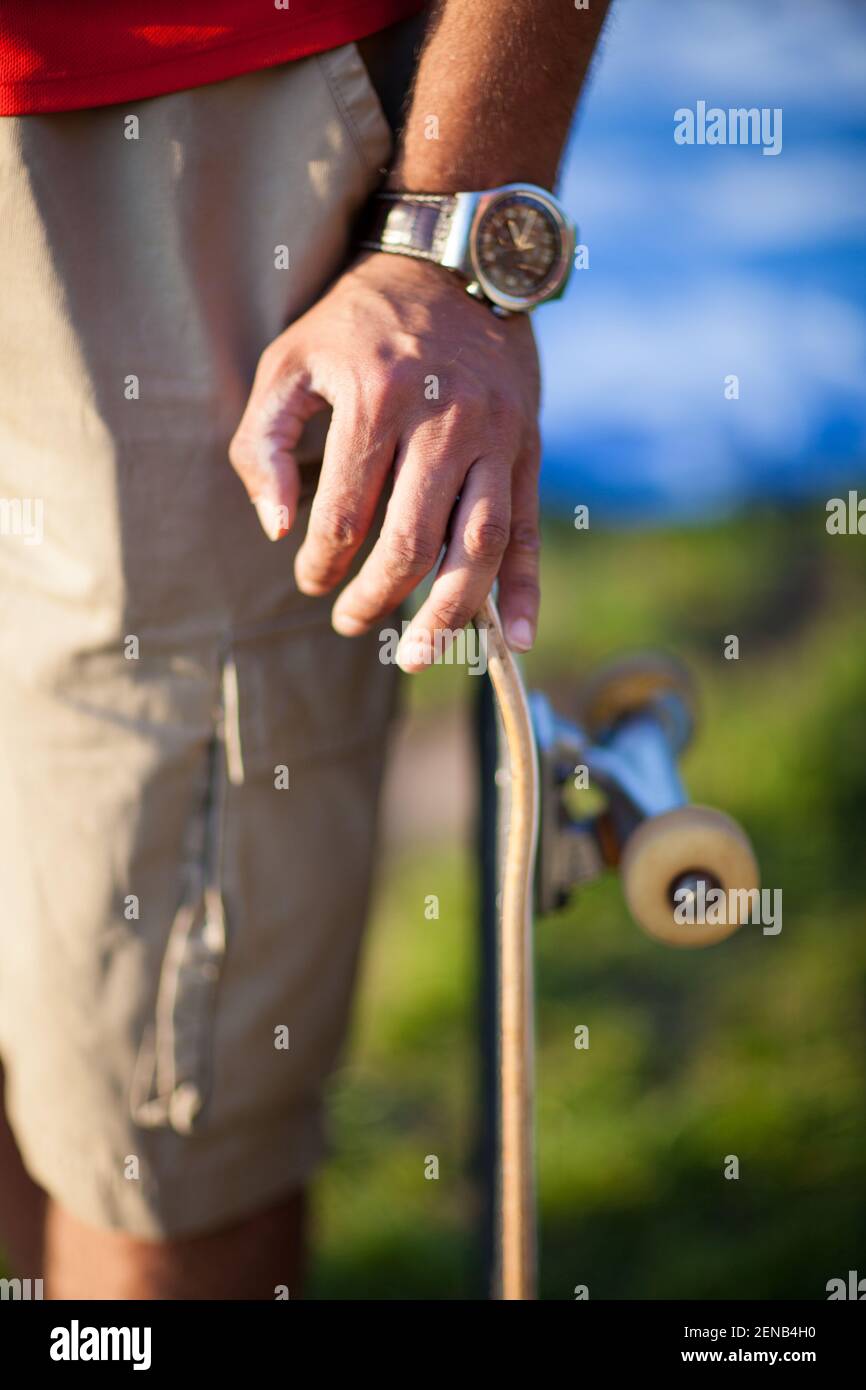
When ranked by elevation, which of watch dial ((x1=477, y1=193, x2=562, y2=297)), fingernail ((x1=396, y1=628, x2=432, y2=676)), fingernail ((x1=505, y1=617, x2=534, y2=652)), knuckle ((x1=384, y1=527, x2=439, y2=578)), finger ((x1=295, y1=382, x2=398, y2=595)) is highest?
watch dial ((x1=477, y1=193, x2=562, y2=297))

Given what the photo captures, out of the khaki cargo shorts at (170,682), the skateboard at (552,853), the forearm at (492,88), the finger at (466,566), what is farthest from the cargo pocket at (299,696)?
the forearm at (492,88)

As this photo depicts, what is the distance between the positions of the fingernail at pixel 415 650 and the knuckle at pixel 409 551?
0.04 m

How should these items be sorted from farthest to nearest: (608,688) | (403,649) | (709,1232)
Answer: (709,1232), (608,688), (403,649)

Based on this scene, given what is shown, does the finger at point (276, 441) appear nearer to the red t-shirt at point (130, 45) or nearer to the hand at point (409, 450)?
the hand at point (409, 450)

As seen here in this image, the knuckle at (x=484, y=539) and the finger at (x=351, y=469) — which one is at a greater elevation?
the finger at (x=351, y=469)

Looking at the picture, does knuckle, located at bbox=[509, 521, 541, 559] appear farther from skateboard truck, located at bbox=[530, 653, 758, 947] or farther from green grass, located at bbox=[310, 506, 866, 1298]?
green grass, located at bbox=[310, 506, 866, 1298]

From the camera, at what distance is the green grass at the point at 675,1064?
185cm

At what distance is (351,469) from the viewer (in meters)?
0.92

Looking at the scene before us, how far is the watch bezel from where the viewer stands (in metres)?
0.98

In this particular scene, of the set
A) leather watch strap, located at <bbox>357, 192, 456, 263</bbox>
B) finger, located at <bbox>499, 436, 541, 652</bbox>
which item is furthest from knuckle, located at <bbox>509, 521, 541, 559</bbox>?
leather watch strap, located at <bbox>357, 192, 456, 263</bbox>

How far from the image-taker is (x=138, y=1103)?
120 centimetres

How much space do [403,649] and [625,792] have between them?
298mm

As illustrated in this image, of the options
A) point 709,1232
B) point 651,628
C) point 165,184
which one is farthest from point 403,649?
point 651,628

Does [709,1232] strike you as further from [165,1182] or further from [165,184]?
[165,184]
